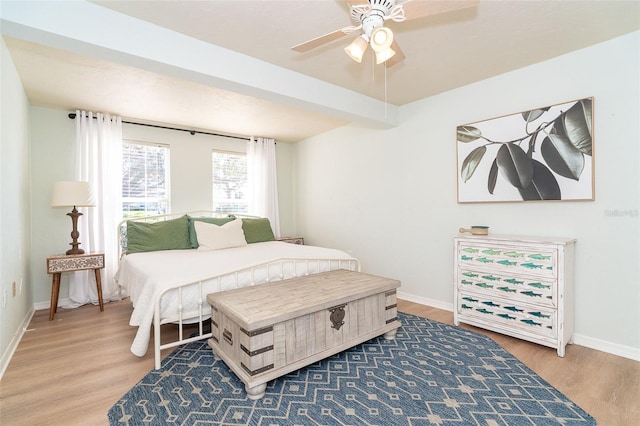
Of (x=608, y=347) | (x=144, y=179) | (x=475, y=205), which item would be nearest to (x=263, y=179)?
(x=144, y=179)

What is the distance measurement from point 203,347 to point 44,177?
2.99m

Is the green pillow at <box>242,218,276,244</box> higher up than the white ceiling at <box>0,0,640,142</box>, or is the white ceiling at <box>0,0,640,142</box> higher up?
the white ceiling at <box>0,0,640,142</box>

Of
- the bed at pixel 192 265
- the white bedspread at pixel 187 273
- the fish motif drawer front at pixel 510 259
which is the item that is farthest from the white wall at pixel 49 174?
the fish motif drawer front at pixel 510 259

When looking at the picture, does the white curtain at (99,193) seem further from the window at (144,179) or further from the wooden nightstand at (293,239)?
the wooden nightstand at (293,239)

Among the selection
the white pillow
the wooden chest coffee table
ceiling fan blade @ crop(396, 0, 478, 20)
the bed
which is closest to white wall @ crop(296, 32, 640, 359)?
the bed

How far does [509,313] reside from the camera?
259 centimetres

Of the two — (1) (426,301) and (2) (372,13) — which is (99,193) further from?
(1) (426,301)

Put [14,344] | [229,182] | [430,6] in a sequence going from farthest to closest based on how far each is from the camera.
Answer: [229,182] → [14,344] → [430,6]

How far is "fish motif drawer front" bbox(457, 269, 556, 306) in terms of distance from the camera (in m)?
2.40

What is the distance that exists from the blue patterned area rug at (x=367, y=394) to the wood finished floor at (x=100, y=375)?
0.13m

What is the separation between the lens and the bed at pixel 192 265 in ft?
7.38

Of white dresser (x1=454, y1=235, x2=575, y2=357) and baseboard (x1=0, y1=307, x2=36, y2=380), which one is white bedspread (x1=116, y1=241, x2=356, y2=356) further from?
white dresser (x1=454, y1=235, x2=575, y2=357)

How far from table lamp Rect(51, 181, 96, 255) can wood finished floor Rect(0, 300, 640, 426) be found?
3.23 feet

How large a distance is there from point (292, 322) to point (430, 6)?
76.4 inches
